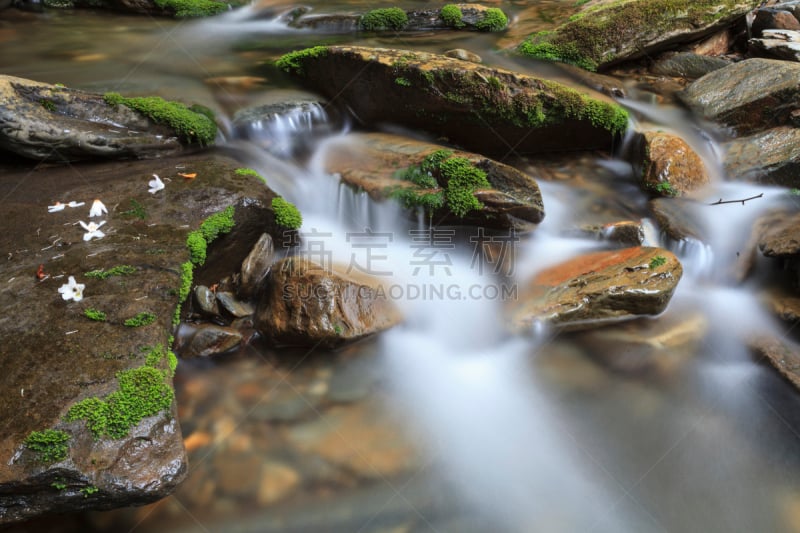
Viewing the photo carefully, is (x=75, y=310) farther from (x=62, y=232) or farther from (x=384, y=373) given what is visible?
(x=384, y=373)

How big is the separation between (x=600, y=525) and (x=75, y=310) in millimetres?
3824

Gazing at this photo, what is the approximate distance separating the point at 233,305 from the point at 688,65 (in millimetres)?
8313

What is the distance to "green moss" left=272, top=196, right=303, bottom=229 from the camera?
5082 millimetres

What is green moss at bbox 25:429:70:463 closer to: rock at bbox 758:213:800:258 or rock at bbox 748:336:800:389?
rock at bbox 748:336:800:389

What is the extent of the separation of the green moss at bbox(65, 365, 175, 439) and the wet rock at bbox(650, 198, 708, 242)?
5.08m

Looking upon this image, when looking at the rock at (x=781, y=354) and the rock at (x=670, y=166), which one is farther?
the rock at (x=670, y=166)

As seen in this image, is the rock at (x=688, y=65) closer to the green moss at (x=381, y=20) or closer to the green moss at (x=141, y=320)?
the green moss at (x=381, y=20)

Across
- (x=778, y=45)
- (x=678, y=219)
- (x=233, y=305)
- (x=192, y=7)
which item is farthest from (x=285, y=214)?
(x=778, y=45)

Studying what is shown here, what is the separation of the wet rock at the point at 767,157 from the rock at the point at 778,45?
90.2 inches

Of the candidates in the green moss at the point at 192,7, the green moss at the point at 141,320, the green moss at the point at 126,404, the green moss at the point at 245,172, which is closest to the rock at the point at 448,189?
the green moss at the point at 245,172

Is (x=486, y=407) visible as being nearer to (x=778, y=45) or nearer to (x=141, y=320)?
(x=141, y=320)

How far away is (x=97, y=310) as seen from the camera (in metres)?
3.54

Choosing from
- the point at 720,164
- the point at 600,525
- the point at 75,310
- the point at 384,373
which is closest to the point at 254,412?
the point at 384,373

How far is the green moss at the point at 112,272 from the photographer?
12.5 feet
